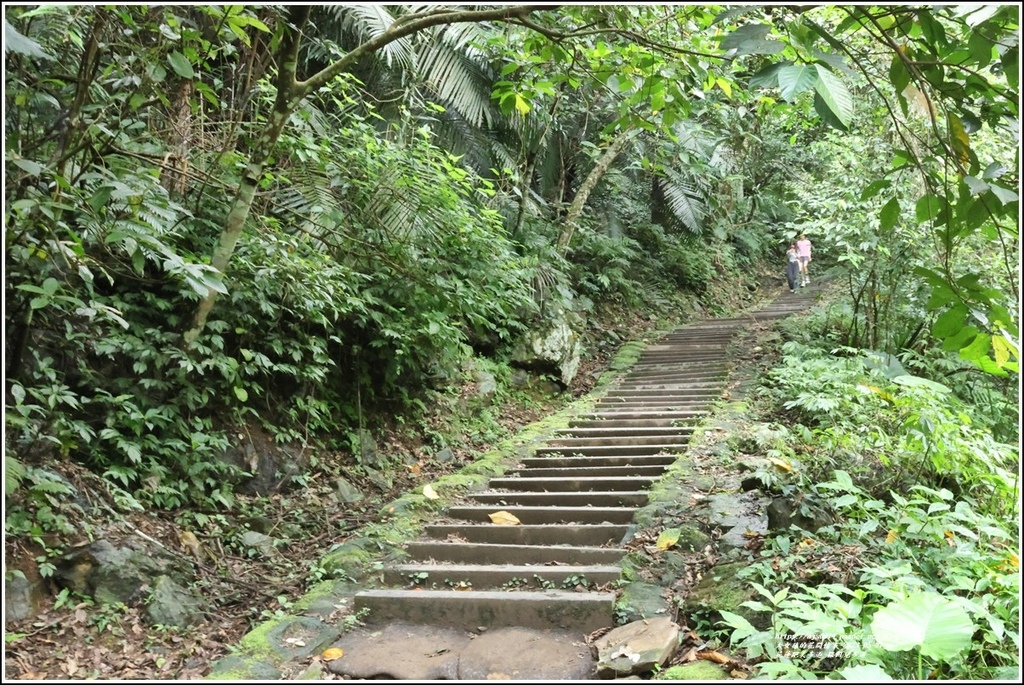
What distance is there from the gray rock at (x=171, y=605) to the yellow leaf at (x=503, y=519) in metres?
2.16

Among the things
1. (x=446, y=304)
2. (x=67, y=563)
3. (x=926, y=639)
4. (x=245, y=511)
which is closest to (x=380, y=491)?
(x=245, y=511)

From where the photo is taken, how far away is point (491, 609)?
12.7ft

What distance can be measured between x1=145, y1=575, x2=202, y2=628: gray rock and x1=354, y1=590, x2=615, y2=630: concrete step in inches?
35.3

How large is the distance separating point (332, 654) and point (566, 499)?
2.60 m

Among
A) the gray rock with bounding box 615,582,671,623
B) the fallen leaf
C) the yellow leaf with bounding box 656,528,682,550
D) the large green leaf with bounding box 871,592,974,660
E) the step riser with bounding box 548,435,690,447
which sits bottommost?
the gray rock with bounding box 615,582,671,623

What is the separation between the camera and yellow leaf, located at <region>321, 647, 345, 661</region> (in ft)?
11.6

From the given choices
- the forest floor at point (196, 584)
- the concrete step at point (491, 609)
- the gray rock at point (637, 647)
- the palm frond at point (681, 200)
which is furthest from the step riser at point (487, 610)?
the palm frond at point (681, 200)

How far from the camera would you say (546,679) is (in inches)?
127

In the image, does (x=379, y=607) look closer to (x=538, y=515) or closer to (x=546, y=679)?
(x=546, y=679)

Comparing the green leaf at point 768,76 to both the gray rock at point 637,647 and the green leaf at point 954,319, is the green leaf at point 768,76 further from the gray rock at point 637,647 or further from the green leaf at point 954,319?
the gray rock at point 637,647

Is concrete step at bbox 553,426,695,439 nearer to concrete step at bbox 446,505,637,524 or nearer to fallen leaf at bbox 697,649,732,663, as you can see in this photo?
concrete step at bbox 446,505,637,524

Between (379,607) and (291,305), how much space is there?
7.75ft

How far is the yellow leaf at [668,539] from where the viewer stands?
4.34 meters

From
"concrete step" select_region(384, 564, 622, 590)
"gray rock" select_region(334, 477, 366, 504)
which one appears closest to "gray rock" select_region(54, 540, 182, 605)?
"concrete step" select_region(384, 564, 622, 590)
